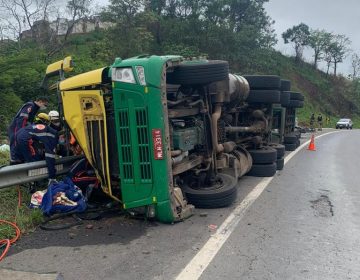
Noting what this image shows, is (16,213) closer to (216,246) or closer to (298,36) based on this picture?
(216,246)

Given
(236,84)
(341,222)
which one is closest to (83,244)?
(341,222)

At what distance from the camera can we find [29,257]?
4051 millimetres

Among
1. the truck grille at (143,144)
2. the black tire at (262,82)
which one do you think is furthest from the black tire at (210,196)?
the black tire at (262,82)

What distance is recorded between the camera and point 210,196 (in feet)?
19.1

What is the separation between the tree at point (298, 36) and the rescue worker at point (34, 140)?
219 feet

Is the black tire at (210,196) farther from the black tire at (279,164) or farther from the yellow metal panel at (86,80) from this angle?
the black tire at (279,164)

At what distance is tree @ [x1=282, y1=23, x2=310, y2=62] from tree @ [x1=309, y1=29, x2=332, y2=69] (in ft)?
Result: 4.09

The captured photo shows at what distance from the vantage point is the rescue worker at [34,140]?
582 centimetres

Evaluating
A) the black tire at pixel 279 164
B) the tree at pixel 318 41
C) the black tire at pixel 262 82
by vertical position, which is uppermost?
the tree at pixel 318 41

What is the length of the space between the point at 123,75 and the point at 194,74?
1034 millimetres

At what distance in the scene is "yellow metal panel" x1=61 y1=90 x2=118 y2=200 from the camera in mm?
5199

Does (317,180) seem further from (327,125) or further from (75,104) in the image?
(327,125)

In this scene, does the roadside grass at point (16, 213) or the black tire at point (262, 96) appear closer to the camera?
the roadside grass at point (16, 213)

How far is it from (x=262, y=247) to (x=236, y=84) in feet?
12.8
